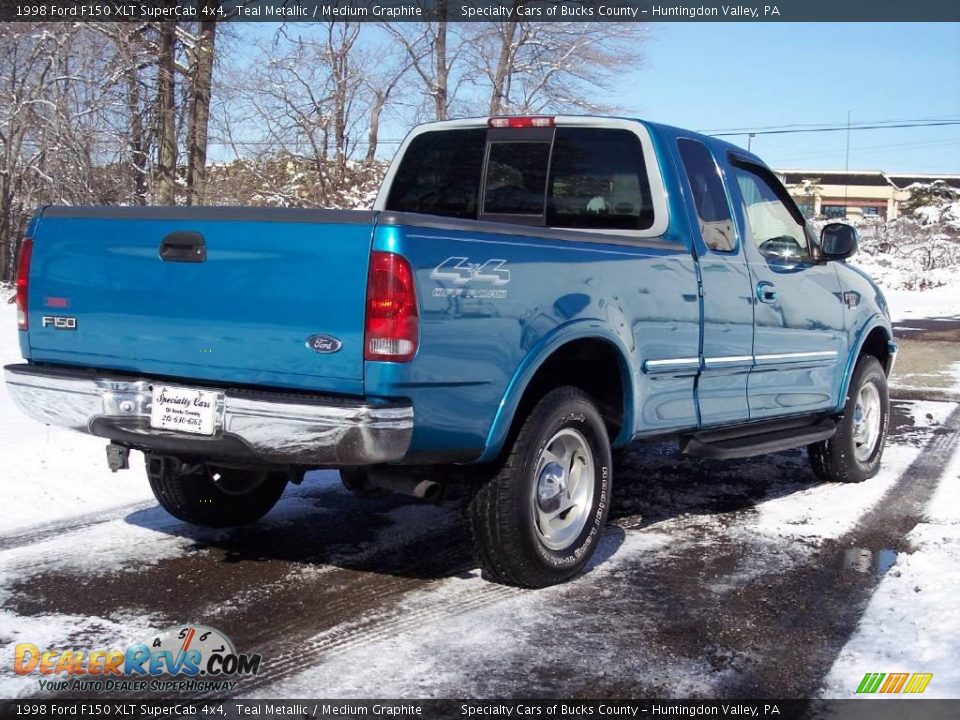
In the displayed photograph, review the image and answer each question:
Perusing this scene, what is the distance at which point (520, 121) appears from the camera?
5.66 metres

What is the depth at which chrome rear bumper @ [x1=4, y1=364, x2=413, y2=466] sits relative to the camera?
140 inches

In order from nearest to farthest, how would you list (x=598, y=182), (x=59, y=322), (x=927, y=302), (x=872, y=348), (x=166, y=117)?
(x=59, y=322)
(x=598, y=182)
(x=872, y=348)
(x=166, y=117)
(x=927, y=302)

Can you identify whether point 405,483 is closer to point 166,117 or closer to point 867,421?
point 867,421

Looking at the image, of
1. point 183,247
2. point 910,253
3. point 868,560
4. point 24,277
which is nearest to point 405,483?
point 183,247

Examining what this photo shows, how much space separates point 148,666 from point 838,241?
4.45 m

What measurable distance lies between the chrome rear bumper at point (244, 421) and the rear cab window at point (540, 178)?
2212 millimetres

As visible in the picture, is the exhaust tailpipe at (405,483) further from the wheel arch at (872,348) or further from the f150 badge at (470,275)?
the wheel arch at (872,348)

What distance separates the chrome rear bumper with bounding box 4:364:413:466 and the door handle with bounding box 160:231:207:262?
1.58 feet

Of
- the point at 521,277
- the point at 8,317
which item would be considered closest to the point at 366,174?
the point at 8,317

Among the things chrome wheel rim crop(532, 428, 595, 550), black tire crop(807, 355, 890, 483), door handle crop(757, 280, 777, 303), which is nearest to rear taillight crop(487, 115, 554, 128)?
door handle crop(757, 280, 777, 303)

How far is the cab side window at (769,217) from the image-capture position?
5.91 metres

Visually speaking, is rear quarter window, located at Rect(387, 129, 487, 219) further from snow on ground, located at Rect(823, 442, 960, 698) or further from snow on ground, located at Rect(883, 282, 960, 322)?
snow on ground, located at Rect(883, 282, 960, 322)

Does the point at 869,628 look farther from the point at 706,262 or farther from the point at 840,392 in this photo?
the point at 840,392

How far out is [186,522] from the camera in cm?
533
